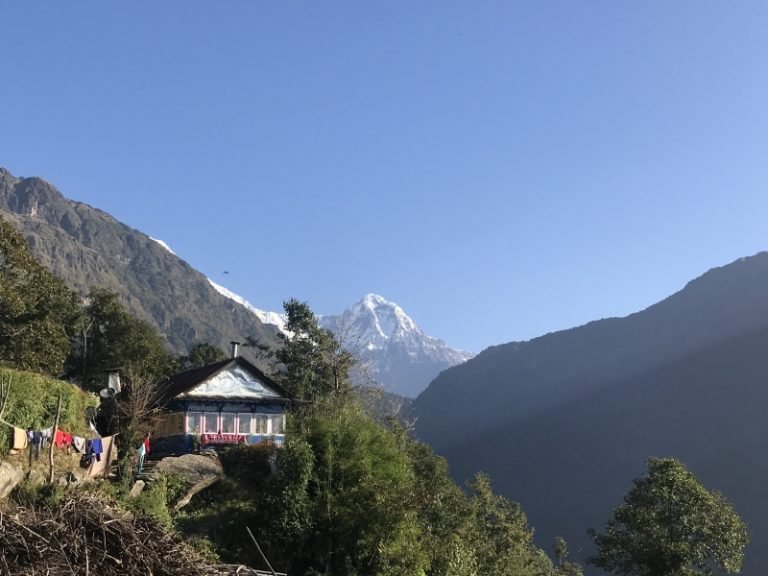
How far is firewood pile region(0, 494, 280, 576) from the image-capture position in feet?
29.0

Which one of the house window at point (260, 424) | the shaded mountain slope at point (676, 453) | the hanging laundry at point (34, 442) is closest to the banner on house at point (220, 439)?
the house window at point (260, 424)

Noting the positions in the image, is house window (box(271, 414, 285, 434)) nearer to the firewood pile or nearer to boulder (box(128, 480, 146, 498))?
boulder (box(128, 480, 146, 498))

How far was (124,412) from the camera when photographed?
3142 cm

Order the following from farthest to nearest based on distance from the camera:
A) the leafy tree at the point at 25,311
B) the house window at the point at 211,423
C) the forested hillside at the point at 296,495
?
the house window at the point at 211,423 < the leafy tree at the point at 25,311 < the forested hillside at the point at 296,495

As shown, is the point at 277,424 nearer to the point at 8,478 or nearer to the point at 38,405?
the point at 38,405

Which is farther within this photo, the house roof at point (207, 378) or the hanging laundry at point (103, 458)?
the house roof at point (207, 378)

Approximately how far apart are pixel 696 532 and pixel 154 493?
22.4 m

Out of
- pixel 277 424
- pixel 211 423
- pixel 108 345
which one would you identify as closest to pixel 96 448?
pixel 211 423

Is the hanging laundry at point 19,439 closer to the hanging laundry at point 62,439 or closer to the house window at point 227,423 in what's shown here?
the hanging laundry at point 62,439

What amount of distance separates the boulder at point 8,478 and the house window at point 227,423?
15.4 metres

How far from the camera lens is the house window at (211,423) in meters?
35.6

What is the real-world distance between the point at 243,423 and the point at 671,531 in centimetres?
2113

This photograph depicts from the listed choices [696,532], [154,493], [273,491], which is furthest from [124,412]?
[696,532]

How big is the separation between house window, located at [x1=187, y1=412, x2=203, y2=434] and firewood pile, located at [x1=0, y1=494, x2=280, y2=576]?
25672mm
